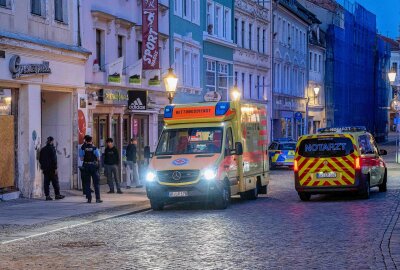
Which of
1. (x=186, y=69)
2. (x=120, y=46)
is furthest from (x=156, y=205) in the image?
(x=186, y=69)

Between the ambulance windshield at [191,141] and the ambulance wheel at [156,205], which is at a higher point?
the ambulance windshield at [191,141]

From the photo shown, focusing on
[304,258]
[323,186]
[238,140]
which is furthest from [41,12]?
[304,258]

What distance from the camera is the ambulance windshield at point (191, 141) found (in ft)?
77.4

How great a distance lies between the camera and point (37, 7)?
2766 cm

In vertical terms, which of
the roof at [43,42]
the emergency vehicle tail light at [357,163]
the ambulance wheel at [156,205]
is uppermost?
the roof at [43,42]

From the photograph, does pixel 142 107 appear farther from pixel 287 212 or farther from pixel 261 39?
pixel 261 39

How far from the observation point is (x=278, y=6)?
218 feet

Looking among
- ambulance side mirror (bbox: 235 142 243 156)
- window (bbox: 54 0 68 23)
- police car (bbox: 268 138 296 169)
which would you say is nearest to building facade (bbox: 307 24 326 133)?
police car (bbox: 268 138 296 169)

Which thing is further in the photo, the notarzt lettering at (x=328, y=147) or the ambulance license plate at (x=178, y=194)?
the notarzt lettering at (x=328, y=147)

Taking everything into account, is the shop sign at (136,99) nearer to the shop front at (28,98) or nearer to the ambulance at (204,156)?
the shop front at (28,98)

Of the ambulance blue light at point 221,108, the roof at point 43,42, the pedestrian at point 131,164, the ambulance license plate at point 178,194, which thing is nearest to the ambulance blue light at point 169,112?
the ambulance blue light at point 221,108

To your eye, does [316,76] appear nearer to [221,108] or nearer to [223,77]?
[223,77]

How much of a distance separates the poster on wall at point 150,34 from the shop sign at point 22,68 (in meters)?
9.73

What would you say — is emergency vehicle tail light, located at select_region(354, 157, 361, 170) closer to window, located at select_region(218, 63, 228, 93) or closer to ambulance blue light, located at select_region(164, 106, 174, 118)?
ambulance blue light, located at select_region(164, 106, 174, 118)
